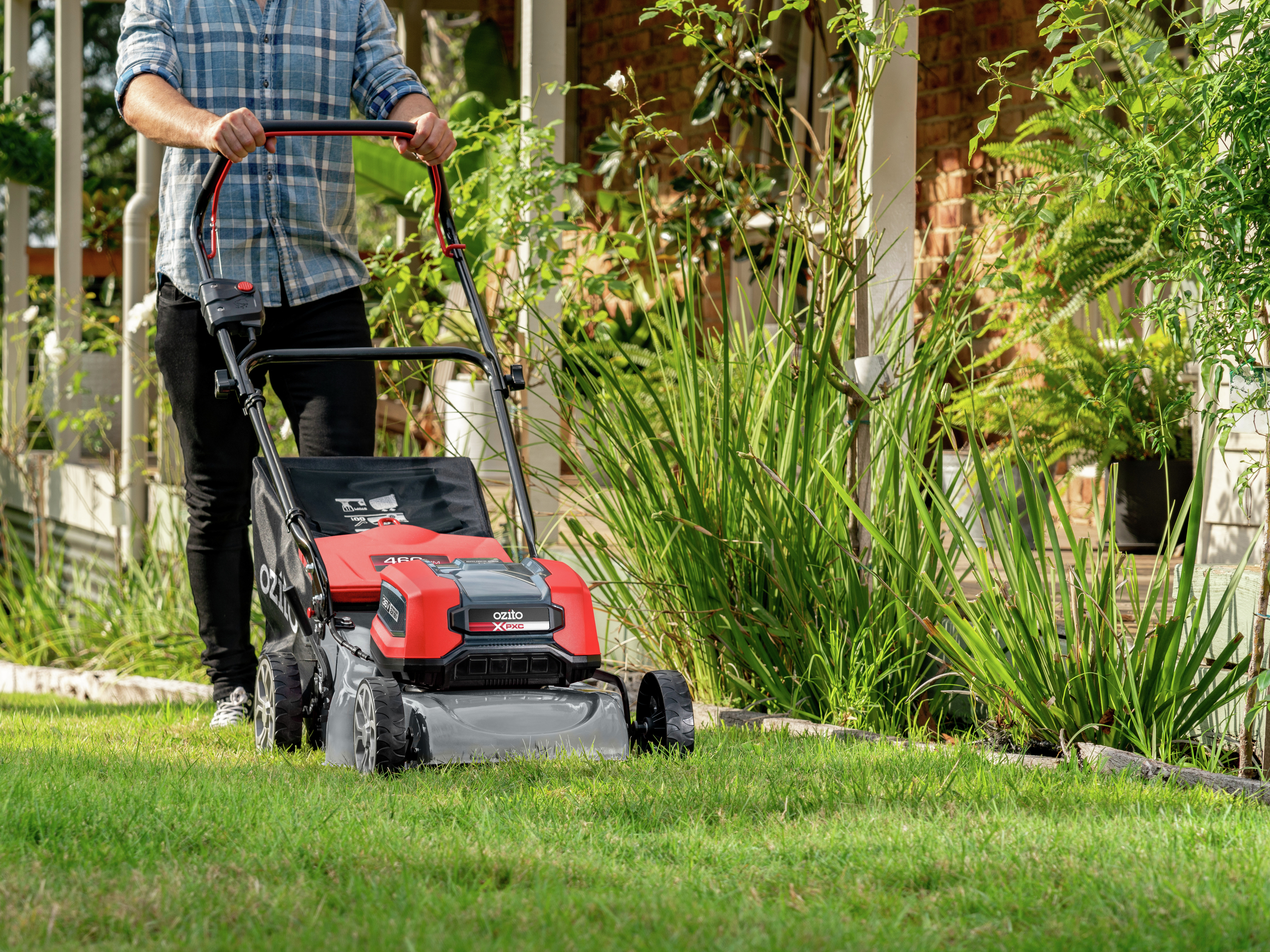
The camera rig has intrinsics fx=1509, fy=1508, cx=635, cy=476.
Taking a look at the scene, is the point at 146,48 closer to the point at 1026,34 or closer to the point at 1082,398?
Result: the point at 1082,398

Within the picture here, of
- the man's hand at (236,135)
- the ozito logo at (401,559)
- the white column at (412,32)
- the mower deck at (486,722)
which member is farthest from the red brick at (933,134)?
the mower deck at (486,722)

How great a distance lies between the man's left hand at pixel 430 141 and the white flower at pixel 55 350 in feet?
17.5

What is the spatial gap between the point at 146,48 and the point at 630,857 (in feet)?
7.98

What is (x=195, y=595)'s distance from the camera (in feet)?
13.3

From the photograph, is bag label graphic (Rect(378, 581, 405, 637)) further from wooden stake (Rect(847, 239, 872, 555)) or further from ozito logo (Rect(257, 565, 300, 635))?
wooden stake (Rect(847, 239, 872, 555))

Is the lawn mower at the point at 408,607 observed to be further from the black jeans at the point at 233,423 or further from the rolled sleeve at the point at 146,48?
the rolled sleeve at the point at 146,48

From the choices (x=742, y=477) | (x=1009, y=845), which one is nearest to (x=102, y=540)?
(x=742, y=477)

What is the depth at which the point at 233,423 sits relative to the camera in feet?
12.9

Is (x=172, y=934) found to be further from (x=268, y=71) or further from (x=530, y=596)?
(x=268, y=71)

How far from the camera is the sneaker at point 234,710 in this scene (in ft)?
12.7

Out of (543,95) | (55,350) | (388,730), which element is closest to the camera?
(388,730)

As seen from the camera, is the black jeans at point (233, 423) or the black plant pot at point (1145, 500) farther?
the black plant pot at point (1145, 500)

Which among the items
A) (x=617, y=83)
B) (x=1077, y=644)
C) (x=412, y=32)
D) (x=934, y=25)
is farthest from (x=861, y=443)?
(x=412, y=32)

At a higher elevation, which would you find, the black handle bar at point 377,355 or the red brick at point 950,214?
the red brick at point 950,214
